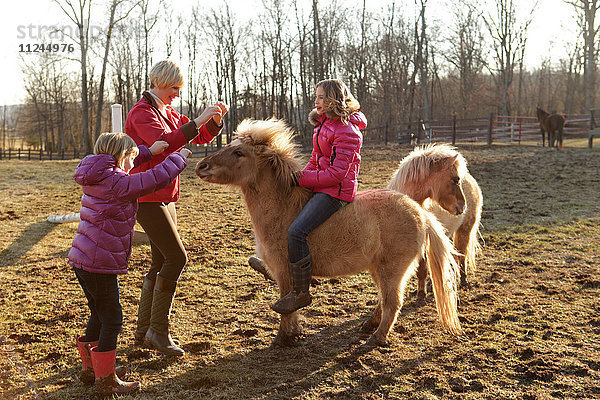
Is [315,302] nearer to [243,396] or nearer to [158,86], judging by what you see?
[243,396]

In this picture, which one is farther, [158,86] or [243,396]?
[158,86]

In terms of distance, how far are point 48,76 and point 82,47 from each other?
27719mm

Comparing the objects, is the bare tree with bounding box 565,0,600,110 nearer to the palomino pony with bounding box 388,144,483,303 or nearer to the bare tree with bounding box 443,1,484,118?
the bare tree with bounding box 443,1,484,118

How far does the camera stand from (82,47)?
27.1 m

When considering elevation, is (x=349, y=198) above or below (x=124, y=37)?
below

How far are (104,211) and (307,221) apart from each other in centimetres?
158

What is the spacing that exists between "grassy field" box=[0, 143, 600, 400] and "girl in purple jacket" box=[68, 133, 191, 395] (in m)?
0.39

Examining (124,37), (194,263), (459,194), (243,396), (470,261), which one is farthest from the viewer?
(124,37)

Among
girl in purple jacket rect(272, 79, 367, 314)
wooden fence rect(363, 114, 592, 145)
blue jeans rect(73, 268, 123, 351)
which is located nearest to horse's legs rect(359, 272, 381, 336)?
girl in purple jacket rect(272, 79, 367, 314)

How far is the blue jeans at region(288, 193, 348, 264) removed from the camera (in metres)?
3.75

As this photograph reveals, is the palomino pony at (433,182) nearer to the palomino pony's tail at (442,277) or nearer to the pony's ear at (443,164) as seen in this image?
the pony's ear at (443,164)

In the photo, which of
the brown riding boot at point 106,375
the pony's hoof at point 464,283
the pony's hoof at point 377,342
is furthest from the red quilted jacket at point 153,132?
the pony's hoof at point 464,283

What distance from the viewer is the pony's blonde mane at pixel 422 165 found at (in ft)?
17.0

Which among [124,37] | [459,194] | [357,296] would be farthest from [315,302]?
[124,37]
